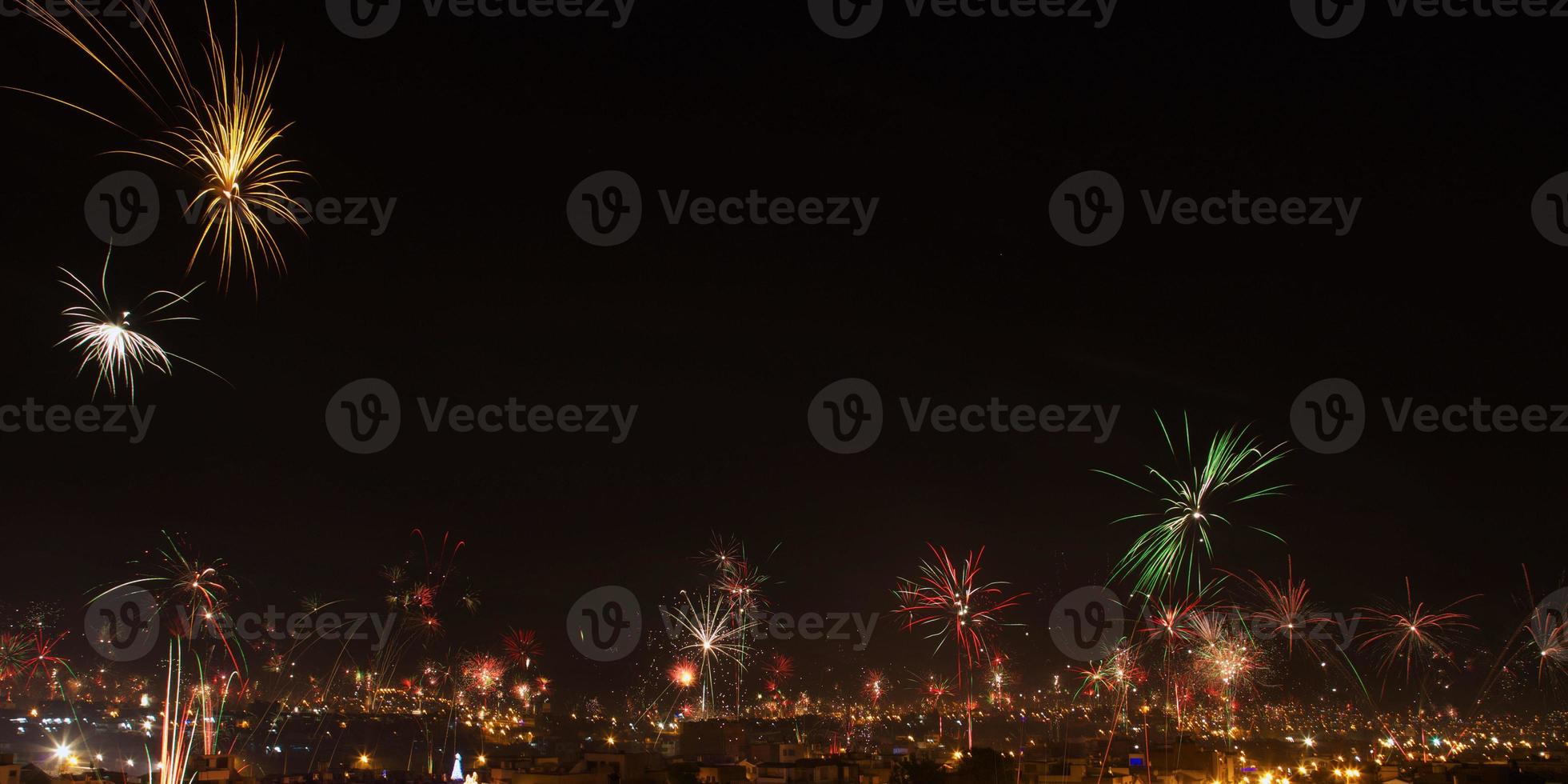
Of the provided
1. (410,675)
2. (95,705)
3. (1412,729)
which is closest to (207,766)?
(95,705)

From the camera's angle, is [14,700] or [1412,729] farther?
[1412,729]

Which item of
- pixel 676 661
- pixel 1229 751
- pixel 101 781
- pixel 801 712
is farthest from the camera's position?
pixel 801 712

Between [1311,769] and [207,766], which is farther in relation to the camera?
[1311,769]

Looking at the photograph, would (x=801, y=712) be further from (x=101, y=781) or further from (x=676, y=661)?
(x=101, y=781)

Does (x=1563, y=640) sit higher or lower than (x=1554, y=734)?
higher

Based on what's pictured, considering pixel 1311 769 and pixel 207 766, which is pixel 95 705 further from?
pixel 1311 769

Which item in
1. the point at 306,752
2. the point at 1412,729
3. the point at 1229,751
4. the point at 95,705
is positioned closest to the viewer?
the point at 1229,751

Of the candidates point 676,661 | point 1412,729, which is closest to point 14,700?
point 676,661

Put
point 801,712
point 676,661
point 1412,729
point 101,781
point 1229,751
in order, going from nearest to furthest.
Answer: point 101,781 < point 1229,751 < point 676,661 < point 1412,729 < point 801,712

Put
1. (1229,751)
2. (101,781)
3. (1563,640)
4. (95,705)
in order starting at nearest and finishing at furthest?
(101,781) → (1563,640) → (1229,751) → (95,705)
